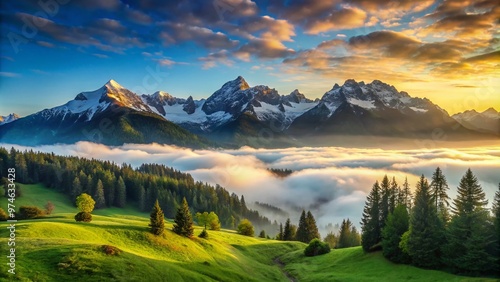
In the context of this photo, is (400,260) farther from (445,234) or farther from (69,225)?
(69,225)

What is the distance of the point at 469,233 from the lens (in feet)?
212

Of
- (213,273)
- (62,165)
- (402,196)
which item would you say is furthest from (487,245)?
(62,165)

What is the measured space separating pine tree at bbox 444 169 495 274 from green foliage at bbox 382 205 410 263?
12687 millimetres

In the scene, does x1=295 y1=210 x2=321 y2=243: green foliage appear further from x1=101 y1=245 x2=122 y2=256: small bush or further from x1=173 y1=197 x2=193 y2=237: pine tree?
x1=101 y1=245 x2=122 y2=256: small bush

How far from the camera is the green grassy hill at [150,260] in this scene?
43.4 meters

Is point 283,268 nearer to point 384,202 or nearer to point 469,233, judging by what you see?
point 384,202

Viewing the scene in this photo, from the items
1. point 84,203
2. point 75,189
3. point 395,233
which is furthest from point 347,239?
point 75,189

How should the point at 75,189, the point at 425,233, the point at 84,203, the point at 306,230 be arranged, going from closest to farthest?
the point at 425,233, the point at 84,203, the point at 306,230, the point at 75,189

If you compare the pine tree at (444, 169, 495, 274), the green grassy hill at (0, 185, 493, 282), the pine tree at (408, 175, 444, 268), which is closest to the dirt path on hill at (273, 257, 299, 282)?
the green grassy hill at (0, 185, 493, 282)

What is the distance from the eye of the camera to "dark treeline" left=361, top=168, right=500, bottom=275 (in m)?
61.2

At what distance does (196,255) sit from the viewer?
2633 inches

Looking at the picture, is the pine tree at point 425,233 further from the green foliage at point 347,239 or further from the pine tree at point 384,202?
the green foliage at point 347,239

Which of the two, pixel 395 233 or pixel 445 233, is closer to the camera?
pixel 445 233

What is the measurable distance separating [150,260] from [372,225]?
6413cm
